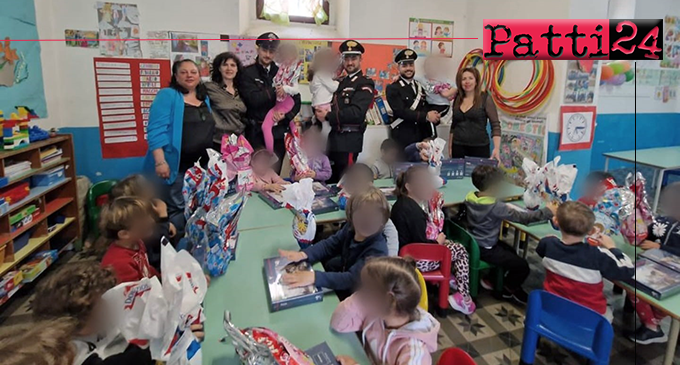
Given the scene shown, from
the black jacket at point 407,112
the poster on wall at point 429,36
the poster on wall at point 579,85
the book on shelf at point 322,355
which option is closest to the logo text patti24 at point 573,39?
the book on shelf at point 322,355

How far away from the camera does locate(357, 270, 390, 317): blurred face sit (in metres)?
1.07

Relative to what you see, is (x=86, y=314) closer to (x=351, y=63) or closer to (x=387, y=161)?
(x=351, y=63)

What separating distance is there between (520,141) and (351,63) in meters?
1.98

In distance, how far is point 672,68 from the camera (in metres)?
0.61

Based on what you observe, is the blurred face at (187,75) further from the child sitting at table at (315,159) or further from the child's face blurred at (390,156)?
the child's face blurred at (390,156)

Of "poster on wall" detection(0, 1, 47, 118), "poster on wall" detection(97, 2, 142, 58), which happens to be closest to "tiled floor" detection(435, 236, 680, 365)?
"poster on wall" detection(0, 1, 47, 118)

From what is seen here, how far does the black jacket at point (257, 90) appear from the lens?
2.65m

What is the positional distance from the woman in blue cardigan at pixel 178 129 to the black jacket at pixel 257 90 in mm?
331

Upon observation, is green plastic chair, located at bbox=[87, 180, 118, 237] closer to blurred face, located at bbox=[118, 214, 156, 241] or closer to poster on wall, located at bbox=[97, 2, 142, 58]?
poster on wall, located at bbox=[97, 2, 142, 58]

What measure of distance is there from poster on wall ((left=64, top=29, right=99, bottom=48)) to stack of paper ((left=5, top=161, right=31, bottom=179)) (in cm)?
134

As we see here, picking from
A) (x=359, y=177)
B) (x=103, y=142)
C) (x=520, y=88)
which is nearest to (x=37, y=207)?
(x=103, y=142)

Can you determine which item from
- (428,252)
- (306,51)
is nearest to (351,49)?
(306,51)

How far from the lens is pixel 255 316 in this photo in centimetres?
120

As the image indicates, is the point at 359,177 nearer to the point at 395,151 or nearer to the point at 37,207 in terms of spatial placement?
the point at 395,151
